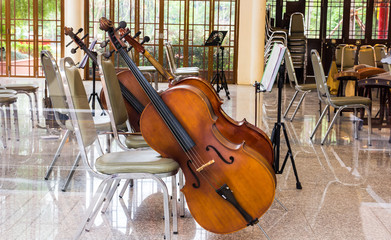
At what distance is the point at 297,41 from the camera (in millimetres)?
13250

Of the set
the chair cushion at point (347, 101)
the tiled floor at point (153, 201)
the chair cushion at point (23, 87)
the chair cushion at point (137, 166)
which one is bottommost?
the tiled floor at point (153, 201)

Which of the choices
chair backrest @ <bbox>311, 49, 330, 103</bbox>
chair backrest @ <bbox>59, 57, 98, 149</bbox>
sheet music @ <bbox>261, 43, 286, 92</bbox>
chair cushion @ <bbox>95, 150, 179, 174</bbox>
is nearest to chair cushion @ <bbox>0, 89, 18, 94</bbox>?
chair backrest @ <bbox>59, 57, 98, 149</bbox>

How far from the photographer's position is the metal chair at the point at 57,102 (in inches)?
135

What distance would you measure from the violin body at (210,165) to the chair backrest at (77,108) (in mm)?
289

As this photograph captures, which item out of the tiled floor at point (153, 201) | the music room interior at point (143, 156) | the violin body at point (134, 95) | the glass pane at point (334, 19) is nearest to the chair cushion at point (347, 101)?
the music room interior at point (143, 156)

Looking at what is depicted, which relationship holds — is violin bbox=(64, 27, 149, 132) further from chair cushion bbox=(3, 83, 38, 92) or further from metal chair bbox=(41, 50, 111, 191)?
chair cushion bbox=(3, 83, 38, 92)

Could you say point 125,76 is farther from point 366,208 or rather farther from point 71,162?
point 366,208

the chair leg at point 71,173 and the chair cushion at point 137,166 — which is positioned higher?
the chair cushion at point 137,166

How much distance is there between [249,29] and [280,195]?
A: 8.30m

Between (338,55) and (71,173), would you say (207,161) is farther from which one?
(338,55)

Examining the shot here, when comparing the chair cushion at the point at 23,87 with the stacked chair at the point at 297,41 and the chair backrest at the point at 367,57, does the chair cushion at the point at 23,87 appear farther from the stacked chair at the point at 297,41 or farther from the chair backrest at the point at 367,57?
the stacked chair at the point at 297,41

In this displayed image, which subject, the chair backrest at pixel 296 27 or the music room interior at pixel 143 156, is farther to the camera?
the chair backrest at pixel 296 27

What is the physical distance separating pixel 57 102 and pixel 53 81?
241mm

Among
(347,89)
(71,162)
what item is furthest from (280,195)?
(347,89)
